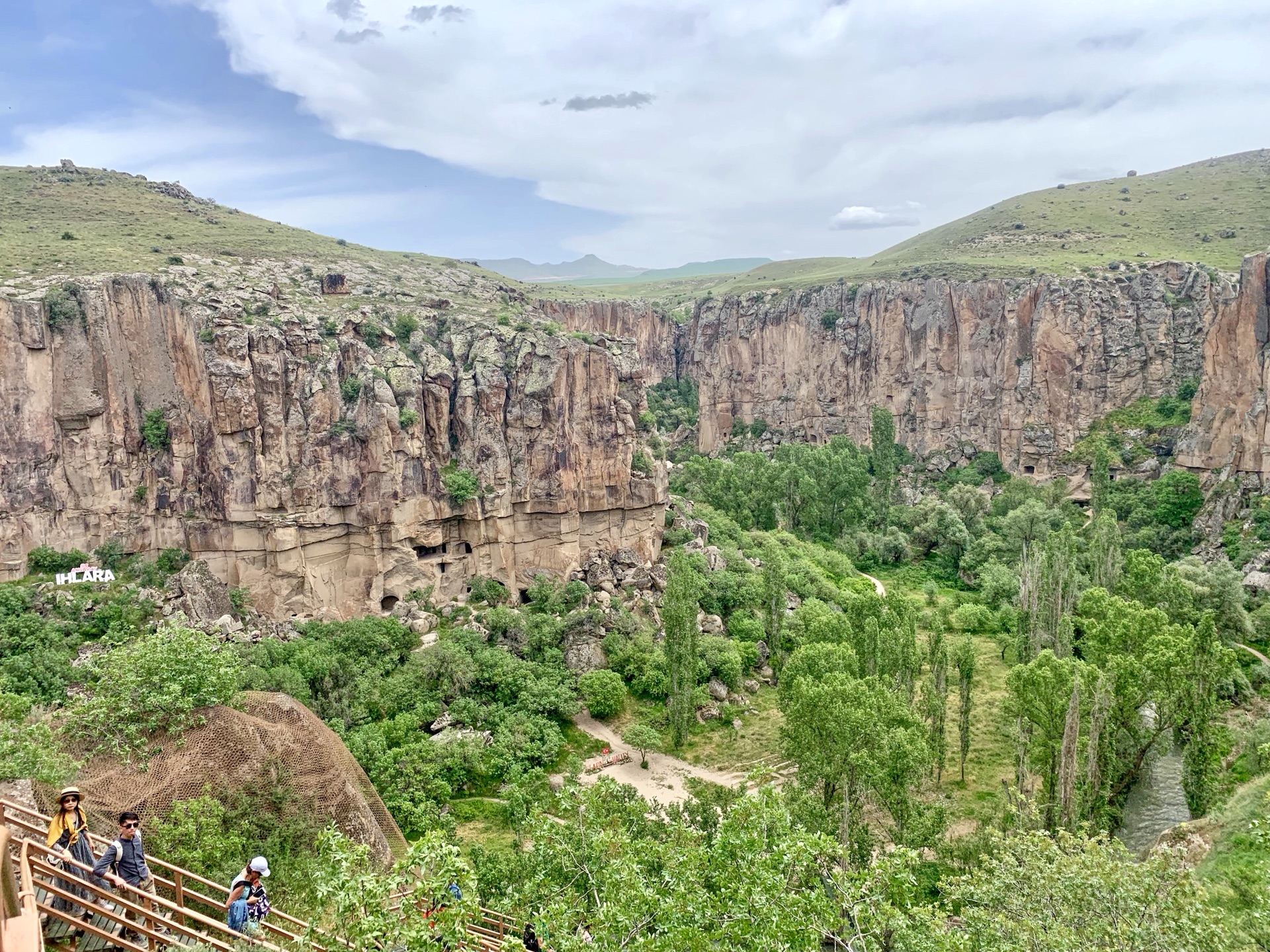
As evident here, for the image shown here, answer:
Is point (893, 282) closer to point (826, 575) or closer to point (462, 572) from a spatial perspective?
point (826, 575)

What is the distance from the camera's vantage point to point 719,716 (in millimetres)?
42812

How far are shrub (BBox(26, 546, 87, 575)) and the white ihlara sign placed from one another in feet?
1.20

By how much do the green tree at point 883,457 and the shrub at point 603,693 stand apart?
46.7 metres

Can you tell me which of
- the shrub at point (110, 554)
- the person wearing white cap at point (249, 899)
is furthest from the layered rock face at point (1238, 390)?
the shrub at point (110, 554)

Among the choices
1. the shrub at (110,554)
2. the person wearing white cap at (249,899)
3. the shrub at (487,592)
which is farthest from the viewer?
the shrub at (487,592)

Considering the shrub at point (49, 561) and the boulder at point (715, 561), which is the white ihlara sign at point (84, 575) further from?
the boulder at point (715, 561)

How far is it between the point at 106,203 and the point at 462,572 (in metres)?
43.7

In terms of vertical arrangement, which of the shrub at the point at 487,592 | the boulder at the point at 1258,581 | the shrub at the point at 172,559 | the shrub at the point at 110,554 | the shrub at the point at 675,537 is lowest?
the boulder at the point at 1258,581

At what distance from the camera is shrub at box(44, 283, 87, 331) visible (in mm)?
41094

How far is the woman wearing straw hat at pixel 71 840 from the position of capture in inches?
507

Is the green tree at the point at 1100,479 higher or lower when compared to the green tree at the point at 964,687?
higher

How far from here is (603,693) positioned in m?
41.4

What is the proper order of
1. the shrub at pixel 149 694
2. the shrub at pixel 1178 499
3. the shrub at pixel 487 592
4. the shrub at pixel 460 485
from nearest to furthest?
the shrub at pixel 149 694, the shrub at pixel 460 485, the shrub at pixel 487 592, the shrub at pixel 1178 499

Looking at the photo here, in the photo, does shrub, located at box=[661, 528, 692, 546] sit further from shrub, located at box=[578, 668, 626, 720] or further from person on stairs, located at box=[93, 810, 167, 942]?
person on stairs, located at box=[93, 810, 167, 942]
